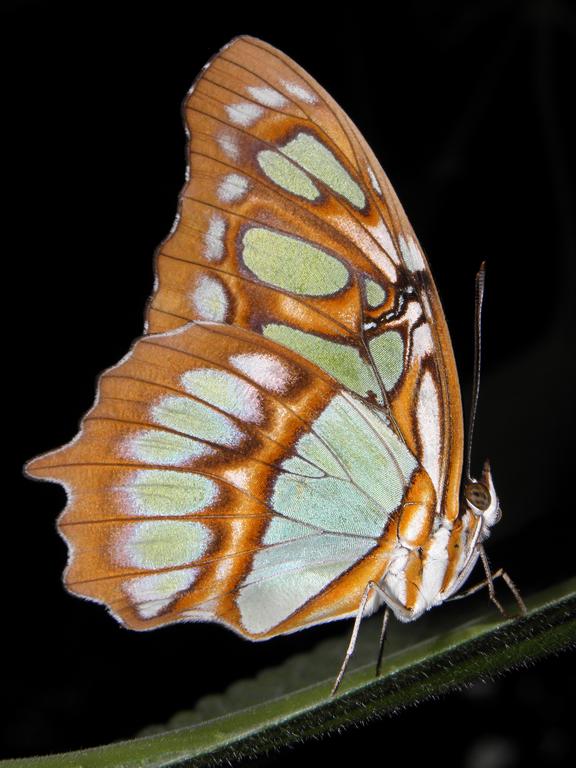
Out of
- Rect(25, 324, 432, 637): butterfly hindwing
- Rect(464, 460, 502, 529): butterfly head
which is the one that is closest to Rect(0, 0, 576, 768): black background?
Rect(25, 324, 432, 637): butterfly hindwing

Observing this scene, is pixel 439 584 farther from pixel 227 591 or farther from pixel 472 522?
pixel 227 591

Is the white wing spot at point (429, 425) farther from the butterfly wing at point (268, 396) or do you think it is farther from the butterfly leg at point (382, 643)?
the butterfly leg at point (382, 643)

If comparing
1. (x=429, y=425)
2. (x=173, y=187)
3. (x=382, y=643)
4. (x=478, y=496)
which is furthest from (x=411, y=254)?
(x=173, y=187)

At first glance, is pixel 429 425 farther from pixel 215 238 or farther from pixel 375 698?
pixel 375 698

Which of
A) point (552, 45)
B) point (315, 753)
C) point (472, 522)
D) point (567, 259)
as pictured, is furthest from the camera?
point (552, 45)

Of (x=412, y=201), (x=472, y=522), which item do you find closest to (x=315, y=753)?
(x=472, y=522)

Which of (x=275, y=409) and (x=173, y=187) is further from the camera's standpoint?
(x=173, y=187)

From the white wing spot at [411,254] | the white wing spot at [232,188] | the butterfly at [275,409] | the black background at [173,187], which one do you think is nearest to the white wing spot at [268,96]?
the butterfly at [275,409]

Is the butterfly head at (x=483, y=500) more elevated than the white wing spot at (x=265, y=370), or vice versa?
the white wing spot at (x=265, y=370)
